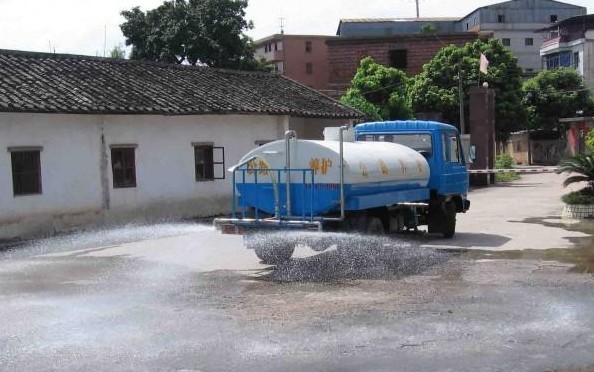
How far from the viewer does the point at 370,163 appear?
37.6 feet

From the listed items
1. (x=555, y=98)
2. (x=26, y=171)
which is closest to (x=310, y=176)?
(x=26, y=171)

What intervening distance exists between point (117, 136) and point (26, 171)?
8.53ft

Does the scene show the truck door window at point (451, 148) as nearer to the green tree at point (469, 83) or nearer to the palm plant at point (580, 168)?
the palm plant at point (580, 168)

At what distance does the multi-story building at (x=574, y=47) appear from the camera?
59.2 metres

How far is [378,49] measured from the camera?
56562 millimetres

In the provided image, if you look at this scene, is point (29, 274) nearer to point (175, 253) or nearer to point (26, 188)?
point (175, 253)

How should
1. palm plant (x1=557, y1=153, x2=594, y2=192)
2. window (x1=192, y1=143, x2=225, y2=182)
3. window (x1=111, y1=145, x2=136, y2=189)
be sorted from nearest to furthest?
palm plant (x1=557, y1=153, x2=594, y2=192), window (x1=111, y1=145, x2=136, y2=189), window (x1=192, y1=143, x2=225, y2=182)

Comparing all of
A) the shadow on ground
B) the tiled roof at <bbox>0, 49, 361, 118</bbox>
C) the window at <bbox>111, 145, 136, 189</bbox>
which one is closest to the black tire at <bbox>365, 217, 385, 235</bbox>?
the shadow on ground

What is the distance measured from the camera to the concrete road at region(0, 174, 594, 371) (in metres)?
6.24

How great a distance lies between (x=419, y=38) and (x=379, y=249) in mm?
46919

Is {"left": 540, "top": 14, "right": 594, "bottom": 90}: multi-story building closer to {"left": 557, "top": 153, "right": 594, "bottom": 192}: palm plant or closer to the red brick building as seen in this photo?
the red brick building

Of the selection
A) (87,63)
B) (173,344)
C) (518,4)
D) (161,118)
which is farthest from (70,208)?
(518,4)

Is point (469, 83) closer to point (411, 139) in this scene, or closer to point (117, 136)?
point (117, 136)

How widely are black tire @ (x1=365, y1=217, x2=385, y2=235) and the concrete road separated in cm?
17
